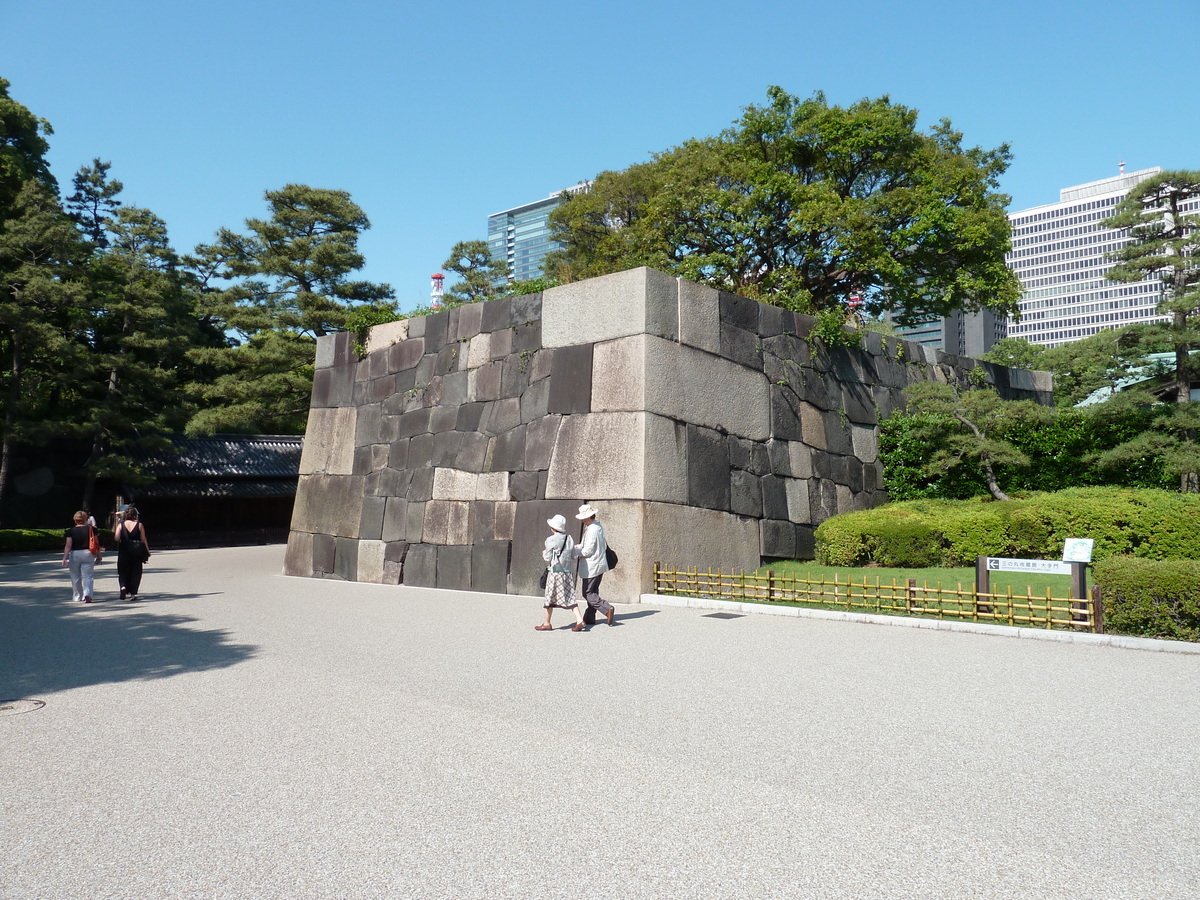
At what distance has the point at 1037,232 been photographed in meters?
154

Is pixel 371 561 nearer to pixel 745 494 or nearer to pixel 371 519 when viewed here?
pixel 371 519

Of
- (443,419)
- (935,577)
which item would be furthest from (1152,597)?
(443,419)

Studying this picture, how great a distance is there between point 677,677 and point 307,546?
1546cm

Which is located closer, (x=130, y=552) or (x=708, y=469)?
(x=130, y=552)

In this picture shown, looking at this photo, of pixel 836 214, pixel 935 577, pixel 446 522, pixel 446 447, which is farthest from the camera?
pixel 836 214

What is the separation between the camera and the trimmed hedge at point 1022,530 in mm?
12836

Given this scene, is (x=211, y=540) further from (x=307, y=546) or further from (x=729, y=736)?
(x=729, y=736)

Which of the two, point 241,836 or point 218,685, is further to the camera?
point 218,685

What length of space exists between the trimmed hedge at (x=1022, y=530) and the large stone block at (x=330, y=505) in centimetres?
1049

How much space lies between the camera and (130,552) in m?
14.5

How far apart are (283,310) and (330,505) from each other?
2312cm

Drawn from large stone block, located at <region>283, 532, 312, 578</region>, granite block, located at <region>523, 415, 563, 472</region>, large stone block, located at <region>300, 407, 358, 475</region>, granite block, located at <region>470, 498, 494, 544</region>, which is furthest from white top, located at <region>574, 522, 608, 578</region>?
large stone block, located at <region>283, 532, 312, 578</region>

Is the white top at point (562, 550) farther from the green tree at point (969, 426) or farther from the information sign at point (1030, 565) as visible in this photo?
the green tree at point (969, 426)

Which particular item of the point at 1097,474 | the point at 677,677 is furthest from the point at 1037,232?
the point at 677,677
